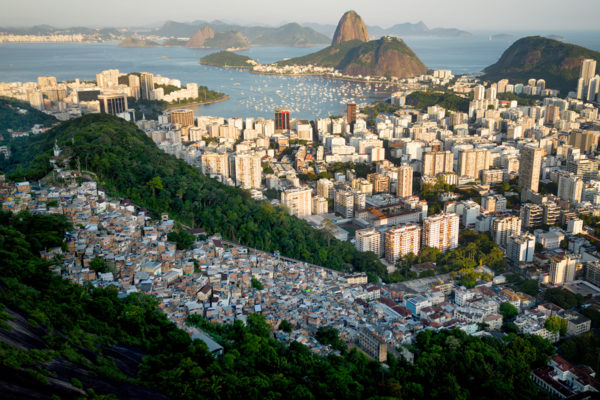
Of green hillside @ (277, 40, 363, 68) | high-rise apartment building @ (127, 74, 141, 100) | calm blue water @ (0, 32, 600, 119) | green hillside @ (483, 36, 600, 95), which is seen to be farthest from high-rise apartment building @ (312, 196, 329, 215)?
green hillside @ (277, 40, 363, 68)

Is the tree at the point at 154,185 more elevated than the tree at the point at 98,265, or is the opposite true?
the tree at the point at 154,185

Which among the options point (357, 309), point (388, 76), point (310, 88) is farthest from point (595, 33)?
point (357, 309)

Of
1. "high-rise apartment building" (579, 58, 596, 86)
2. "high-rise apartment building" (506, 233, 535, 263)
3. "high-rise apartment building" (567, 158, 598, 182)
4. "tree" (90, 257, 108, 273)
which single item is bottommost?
"high-rise apartment building" (506, 233, 535, 263)

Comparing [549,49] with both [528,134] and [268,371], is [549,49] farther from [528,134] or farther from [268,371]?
[268,371]

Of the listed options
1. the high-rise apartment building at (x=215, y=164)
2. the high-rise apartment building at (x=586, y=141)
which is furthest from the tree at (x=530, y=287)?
the high-rise apartment building at (x=586, y=141)

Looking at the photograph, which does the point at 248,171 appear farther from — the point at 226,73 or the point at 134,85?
the point at 226,73

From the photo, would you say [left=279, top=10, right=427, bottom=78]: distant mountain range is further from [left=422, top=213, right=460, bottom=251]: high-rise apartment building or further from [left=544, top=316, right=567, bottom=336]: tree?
[left=544, top=316, right=567, bottom=336]: tree

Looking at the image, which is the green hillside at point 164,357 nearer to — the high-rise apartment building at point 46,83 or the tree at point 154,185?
the tree at point 154,185
